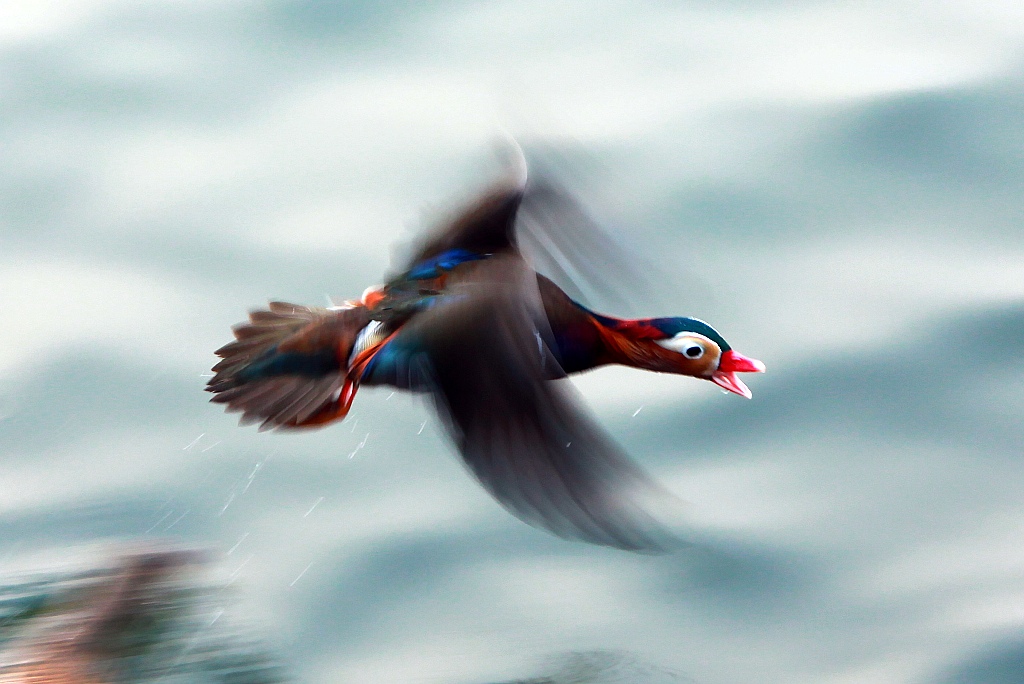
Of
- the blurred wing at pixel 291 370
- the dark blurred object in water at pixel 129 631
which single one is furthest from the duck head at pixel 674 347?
the dark blurred object in water at pixel 129 631

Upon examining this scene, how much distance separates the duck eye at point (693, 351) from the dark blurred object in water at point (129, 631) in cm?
128

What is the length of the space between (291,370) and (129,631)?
67cm

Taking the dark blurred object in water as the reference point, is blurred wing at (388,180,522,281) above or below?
above

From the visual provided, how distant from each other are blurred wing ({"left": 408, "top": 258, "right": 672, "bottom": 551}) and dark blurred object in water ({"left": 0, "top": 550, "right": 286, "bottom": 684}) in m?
0.89

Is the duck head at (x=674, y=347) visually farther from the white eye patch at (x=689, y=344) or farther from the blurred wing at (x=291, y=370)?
the blurred wing at (x=291, y=370)

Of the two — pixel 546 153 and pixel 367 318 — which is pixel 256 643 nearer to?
pixel 367 318

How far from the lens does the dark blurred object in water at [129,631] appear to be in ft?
9.88

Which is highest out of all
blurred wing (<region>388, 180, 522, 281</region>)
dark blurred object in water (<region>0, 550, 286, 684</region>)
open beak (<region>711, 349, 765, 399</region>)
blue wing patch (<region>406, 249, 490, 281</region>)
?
blurred wing (<region>388, 180, 522, 281</region>)

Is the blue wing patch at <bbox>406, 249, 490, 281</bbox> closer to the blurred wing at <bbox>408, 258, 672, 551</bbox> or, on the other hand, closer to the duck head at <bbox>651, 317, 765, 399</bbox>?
the blurred wing at <bbox>408, 258, 672, 551</bbox>

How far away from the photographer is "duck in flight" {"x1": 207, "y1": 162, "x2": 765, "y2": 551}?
2.56 metres

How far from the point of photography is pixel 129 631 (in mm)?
3150

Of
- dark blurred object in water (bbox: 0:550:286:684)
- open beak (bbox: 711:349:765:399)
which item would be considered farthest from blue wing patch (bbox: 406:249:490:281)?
dark blurred object in water (bbox: 0:550:286:684)

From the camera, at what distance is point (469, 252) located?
3268 mm

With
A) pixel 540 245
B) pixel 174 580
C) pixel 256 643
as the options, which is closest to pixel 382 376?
pixel 540 245
